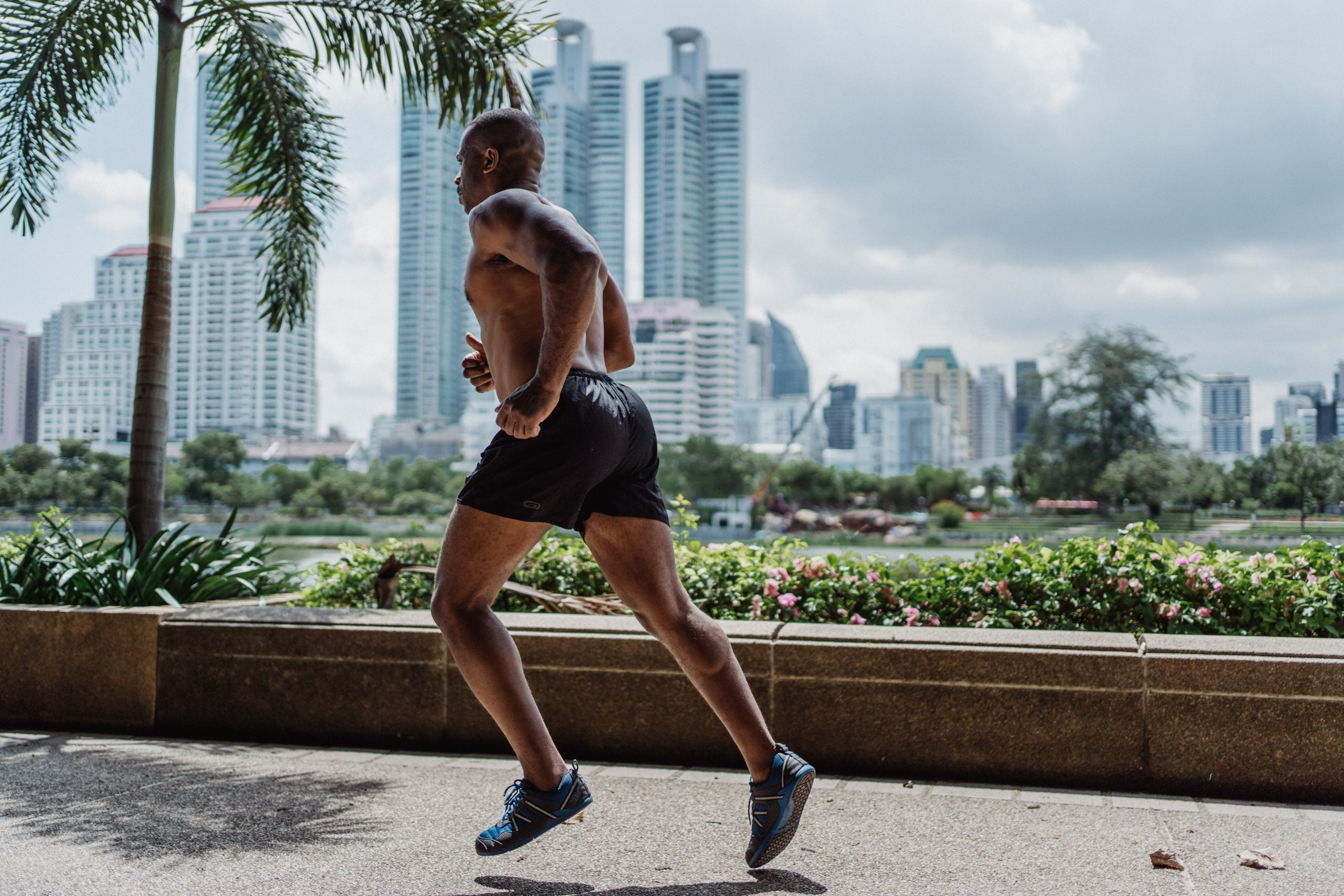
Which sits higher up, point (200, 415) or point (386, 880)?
point (200, 415)

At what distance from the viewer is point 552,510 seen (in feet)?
7.03

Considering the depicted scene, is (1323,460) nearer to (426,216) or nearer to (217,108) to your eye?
(217,108)

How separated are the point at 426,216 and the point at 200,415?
274ft

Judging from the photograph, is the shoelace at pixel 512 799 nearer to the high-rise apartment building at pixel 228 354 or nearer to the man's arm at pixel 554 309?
the man's arm at pixel 554 309

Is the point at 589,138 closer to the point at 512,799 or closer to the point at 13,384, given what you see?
the point at 13,384

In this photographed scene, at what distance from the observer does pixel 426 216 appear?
14262 cm

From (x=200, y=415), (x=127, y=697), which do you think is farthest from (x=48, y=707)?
(x=200, y=415)

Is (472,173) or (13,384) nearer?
(472,173)

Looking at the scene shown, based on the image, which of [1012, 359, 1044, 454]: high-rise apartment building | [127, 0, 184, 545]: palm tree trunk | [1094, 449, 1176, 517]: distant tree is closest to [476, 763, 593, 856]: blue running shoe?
[127, 0, 184, 545]: palm tree trunk

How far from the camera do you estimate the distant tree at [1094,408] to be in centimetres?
3288

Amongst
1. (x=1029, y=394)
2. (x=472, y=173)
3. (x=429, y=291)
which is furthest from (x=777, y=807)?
(x=429, y=291)

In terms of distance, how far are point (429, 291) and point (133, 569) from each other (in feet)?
505

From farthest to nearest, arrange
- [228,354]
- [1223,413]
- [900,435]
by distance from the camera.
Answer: [900,435]
[228,354]
[1223,413]

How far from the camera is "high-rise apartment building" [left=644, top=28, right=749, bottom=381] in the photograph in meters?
139
